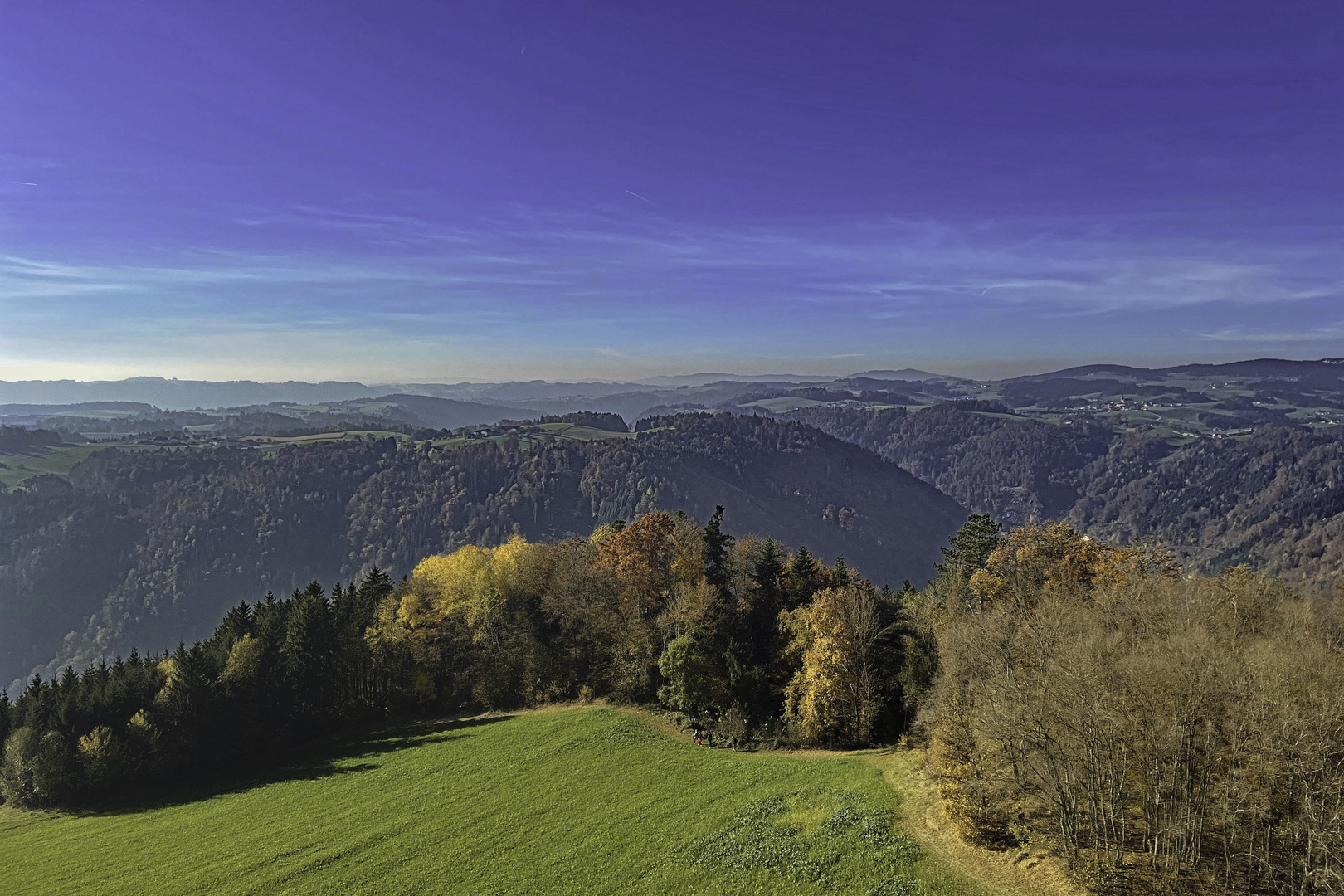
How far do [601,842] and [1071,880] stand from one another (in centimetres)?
2202

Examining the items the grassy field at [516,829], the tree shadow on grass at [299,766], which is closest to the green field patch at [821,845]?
the grassy field at [516,829]

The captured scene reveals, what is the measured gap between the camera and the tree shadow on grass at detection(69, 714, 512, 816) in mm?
50938

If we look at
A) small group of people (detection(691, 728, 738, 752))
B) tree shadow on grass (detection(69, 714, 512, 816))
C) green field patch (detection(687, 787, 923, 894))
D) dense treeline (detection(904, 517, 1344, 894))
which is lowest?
tree shadow on grass (detection(69, 714, 512, 816))

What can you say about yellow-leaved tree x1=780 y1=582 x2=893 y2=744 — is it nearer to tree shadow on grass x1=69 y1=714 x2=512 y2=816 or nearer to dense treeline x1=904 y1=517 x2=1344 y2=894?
dense treeline x1=904 y1=517 x2=1344 y2=894

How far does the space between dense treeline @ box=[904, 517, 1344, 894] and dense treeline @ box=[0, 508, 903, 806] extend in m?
14.7

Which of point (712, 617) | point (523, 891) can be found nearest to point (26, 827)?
point (523, 891)

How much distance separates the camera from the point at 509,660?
6438 cm

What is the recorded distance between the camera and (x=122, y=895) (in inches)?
1324

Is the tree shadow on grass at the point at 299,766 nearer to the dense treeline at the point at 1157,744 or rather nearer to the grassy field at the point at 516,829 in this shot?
the grassy field at the point at 516,829

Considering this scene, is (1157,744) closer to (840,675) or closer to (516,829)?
(840,675)

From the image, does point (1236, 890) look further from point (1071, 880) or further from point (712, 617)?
point (712, 617)

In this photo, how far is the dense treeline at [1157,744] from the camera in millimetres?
22594

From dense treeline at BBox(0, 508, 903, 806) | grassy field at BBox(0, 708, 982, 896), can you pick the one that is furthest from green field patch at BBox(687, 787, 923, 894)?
dense treeline at BBox(0, 508, 903, 806)

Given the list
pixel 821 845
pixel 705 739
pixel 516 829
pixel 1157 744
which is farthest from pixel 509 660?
pixel 1157 744
